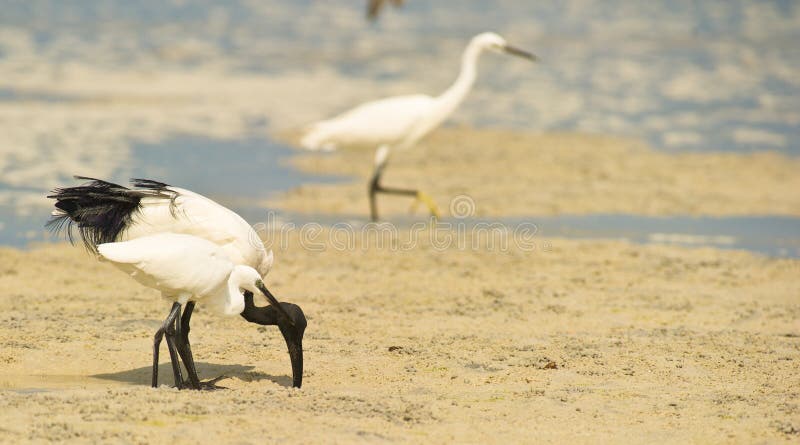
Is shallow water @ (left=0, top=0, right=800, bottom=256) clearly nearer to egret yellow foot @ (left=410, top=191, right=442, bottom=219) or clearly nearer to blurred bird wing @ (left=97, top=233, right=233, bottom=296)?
egret yellow foot @ (left=410, top=191, right=442, bottom=219)

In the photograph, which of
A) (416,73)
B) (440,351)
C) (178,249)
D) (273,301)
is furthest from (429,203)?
(416,73)

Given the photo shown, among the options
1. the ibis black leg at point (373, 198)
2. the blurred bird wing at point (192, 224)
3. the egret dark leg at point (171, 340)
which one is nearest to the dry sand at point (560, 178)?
the ibis black leg at point (373, 198)

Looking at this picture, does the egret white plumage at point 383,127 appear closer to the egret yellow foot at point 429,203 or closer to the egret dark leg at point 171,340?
the egret yellow foot at point 429,203

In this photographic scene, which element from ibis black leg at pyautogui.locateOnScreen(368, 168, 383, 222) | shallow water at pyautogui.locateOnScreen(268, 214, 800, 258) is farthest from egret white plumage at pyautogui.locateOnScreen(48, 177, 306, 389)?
ibis black leg at pyautogui.locateOnScreen(368, 168, 383, 222)

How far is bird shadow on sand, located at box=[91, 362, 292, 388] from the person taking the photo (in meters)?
7.19

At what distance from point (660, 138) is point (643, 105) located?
3.95m

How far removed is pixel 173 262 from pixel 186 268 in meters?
0.08

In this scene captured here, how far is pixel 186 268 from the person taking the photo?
21.7ft

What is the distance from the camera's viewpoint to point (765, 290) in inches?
389

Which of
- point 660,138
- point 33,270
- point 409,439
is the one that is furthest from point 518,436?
point 660,138

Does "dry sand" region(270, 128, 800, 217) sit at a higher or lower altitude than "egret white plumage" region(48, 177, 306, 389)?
higher

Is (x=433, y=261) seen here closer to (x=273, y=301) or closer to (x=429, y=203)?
(x=429, y=203)

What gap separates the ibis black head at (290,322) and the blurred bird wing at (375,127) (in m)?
6.39

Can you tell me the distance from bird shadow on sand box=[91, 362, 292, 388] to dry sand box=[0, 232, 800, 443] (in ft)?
0.07
